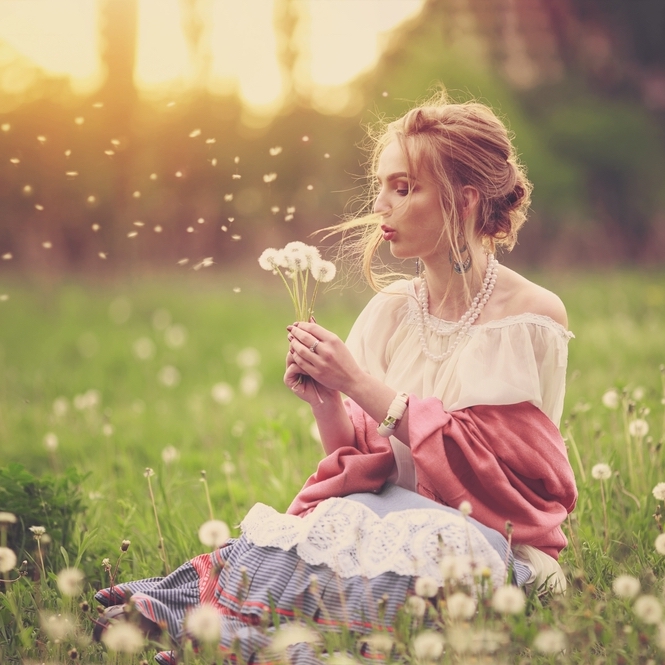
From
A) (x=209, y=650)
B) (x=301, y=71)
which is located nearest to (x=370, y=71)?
(x=301, y=71)

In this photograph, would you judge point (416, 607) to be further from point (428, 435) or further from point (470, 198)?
point (470, 198)

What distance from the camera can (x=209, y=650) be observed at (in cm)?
212

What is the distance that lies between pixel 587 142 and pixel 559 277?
12.2ft

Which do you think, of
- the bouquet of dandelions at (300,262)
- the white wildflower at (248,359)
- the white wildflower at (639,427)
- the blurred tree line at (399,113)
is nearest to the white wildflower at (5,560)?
the bouquet of dandelions at (300,262)

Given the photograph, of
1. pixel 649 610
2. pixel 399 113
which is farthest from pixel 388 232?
pixel 399 113

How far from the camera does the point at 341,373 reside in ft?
8.14

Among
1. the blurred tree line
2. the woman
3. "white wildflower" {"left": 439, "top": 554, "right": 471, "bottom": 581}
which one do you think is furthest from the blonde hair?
the blurred tree line

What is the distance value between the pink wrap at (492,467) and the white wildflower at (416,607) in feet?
1.32

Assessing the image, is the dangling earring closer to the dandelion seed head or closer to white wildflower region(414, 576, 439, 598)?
white wildflower region(414, 576, 439, 598)

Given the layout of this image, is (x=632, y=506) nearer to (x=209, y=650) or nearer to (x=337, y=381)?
(x=337, y=381)

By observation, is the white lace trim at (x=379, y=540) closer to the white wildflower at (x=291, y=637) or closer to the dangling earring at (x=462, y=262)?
the white wildflower at (x=291, y=637)

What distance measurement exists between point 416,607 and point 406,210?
122cm

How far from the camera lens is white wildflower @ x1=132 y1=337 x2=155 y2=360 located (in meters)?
A: 7.23

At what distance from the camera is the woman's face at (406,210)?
2625 mm
